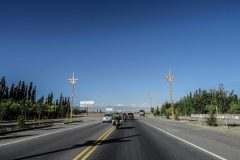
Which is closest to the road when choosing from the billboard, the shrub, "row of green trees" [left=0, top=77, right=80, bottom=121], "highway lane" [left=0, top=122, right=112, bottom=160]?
"highway lane" [left=0, top=122, right=112, bottom=160]

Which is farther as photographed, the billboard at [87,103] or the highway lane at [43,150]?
the billboard at [87,103]

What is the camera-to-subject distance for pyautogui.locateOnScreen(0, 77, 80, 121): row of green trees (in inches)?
3041

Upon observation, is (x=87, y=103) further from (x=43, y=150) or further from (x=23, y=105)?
(x=43, y=150)

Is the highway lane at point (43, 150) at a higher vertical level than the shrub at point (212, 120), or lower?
lower

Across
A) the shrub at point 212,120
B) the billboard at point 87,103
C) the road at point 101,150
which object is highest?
the billboard at point 87,103

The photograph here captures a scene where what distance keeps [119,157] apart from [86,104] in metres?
156

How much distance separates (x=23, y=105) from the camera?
267 ft

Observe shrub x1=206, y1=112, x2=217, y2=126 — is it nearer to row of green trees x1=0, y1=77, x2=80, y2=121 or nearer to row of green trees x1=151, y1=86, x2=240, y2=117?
row of green trees x1=151, y1=86, x2=240, y2=117

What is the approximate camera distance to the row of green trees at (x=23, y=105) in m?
77.2

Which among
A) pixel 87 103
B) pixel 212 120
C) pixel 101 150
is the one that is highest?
pixel 87 103

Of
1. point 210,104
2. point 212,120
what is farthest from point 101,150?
point 210,104

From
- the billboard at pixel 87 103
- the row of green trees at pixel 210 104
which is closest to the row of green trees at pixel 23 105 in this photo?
the billboard at pixel 87 103

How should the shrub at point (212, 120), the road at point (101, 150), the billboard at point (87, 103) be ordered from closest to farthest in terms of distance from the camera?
the road at point (101, 150) < the shrub at point (212, 120) < the billboard at point (87, 103)

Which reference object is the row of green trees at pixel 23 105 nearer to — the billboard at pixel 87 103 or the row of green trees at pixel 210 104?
the billboard at pixel 87 103
